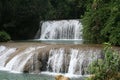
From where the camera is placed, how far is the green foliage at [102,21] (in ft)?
74.6

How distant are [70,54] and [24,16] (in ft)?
50.6

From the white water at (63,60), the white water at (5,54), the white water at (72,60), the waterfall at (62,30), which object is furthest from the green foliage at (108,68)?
the waterfall at (62,30)

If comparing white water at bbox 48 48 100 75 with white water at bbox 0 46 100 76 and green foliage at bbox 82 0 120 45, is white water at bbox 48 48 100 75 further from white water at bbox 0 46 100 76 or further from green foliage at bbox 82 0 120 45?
green foliage at bbox 82 0 120 45

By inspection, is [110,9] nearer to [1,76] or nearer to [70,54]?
[70,54]

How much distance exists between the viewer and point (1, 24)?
34125 mm

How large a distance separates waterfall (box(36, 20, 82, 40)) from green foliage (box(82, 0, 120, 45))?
25.2ft

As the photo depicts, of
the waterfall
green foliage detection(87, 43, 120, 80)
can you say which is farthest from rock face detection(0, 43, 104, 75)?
the waterfall

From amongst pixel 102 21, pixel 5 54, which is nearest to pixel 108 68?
pixel 5 54

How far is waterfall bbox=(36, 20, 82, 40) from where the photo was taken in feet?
109

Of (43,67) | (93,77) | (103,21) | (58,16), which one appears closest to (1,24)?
(58,16)

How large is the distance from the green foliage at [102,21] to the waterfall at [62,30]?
25.2ft

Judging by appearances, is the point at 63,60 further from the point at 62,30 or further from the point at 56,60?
the point at 62,30

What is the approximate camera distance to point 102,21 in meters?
24.1

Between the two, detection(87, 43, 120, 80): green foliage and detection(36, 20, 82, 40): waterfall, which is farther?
detection(36, 20, 82, 40): waterfall
